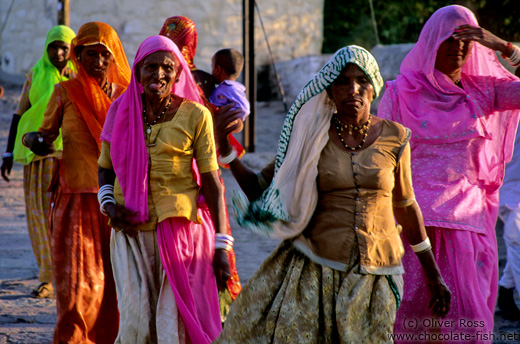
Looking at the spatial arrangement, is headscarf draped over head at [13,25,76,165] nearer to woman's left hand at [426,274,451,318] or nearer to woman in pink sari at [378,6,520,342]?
woman in pink sari at [378,6,520,342]

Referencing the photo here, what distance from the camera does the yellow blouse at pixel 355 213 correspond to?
3455mm

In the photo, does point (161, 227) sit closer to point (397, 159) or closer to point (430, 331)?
point (397, 159)

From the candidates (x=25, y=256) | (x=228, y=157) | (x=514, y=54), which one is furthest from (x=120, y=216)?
(x=25, y=256)

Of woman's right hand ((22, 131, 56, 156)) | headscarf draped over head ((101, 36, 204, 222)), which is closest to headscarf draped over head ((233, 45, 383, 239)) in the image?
headscarf draped over head ((101, 36, 204, 222))

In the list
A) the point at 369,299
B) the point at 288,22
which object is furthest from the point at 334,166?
the point at 288,22

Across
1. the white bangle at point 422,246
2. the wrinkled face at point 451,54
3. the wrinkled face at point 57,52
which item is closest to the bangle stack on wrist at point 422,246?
the white bangle at point 422,246

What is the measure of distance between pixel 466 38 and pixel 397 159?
1.35m

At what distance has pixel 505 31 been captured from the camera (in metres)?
17.1

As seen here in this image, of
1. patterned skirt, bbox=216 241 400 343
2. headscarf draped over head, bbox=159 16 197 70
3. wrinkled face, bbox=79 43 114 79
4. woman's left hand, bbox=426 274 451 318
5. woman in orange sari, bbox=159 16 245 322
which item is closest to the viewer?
patterned skirt, bbox=216 241 400 343

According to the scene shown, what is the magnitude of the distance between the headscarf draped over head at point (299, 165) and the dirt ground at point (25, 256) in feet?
4.15

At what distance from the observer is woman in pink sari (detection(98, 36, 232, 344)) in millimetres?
3961

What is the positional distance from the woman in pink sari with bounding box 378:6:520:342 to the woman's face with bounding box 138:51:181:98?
1395mm

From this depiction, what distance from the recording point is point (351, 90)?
3.52m

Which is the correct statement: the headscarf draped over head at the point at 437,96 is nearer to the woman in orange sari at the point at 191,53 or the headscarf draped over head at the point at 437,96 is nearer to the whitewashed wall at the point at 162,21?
the woman in orange sari at the point at 191,53
